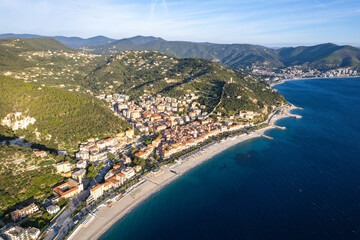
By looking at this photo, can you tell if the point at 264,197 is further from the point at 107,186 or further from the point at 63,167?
the point at 63,167

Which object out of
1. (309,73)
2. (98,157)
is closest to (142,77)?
(98,157)

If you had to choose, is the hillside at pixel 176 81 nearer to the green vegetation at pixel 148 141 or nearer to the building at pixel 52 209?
the green vegetation at pixel 148 141

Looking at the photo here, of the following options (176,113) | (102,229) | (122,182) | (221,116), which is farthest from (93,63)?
(102,229)

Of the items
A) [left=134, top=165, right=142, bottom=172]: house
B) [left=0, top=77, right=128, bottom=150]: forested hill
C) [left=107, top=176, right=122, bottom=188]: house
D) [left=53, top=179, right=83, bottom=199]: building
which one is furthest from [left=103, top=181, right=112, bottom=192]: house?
[left=0, top=77, right=128, bottom=150]: forested hill

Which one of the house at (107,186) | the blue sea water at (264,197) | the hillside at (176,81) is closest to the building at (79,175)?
the house at (107,186)

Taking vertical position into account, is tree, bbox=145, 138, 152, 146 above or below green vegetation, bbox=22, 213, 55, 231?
above

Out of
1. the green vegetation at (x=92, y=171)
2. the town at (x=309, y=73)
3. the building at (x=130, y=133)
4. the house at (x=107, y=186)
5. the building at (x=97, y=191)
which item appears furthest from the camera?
the town at (x=309, y=73)

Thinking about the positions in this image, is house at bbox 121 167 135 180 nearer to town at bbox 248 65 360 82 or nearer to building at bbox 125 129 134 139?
building at bbox 125 129 134 139
